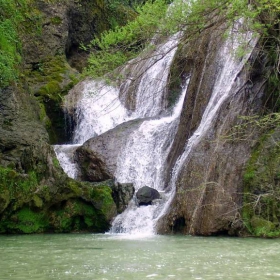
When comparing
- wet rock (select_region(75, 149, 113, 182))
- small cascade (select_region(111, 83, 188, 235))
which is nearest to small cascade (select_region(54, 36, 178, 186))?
small cascade (select_region(111, 83, 188, 235))

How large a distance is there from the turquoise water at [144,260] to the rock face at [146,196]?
170 inches

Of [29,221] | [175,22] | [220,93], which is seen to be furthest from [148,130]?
[175,22]

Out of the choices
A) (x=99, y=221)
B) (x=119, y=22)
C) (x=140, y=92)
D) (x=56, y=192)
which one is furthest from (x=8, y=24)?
(x=119, y=22)

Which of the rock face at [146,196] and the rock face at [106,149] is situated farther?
the rock face at [106,149]

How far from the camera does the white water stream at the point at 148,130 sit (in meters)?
15.0

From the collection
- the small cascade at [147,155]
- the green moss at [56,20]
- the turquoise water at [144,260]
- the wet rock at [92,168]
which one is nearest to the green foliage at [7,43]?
the wet rock at [92,168]

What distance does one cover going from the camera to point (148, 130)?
19594mm

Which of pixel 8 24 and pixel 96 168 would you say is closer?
pixel 8 24

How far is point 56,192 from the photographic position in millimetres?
15172

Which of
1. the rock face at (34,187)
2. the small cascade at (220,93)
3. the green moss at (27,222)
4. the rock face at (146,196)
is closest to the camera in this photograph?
the rock face at (34,187)

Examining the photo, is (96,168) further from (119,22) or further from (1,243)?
(119,22)

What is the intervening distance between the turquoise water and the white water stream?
3874 millimetres

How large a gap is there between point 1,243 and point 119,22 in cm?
2238

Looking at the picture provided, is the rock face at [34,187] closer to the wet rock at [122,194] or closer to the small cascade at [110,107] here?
the wet rock at [122,194]
